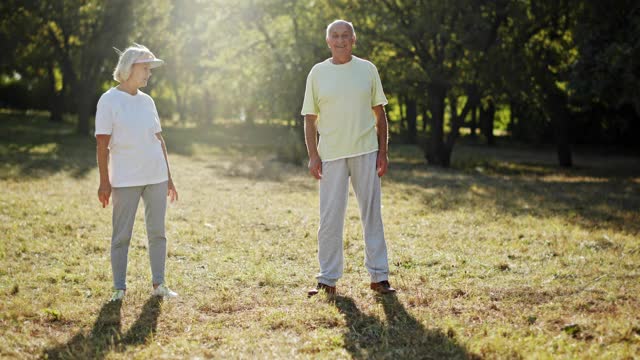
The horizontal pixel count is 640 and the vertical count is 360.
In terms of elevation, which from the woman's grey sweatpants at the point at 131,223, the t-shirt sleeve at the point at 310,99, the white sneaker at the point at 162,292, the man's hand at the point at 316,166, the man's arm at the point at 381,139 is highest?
the t-shirt sleeve at the point at 310,99

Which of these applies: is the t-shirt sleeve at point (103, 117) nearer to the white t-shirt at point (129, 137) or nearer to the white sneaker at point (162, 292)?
the white t-shirt at point (129, 137)

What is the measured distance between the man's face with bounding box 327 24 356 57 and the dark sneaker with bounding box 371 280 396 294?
209 centimetres

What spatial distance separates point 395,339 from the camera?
4691 mm

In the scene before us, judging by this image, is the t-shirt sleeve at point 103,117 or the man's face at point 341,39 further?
the man's face at point 341,39

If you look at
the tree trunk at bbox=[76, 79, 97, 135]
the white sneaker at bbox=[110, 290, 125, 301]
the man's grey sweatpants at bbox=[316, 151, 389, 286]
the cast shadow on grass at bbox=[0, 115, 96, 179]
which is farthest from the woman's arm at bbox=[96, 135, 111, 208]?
the tree trunk at bbox=[76, 79, 97, 135]

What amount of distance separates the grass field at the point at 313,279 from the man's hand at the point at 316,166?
1.12 m

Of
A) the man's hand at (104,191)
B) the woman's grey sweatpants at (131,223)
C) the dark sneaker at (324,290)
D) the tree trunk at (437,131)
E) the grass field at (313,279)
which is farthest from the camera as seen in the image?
the tree trunk at (437,131)

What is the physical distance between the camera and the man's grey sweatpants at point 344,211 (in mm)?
5750

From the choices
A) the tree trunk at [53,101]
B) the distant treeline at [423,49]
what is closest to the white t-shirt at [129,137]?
the distant treeline at [423,49]

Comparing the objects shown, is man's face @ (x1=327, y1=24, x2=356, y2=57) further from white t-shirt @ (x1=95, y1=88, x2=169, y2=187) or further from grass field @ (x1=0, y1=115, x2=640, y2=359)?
grass field @ (x1=0, y1=115, x2=640, y2=359)

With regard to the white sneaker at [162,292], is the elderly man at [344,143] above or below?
above

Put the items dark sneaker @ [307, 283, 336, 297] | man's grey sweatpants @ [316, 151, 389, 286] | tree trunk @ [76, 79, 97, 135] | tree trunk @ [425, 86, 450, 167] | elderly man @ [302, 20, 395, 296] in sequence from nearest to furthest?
1. elderly man @ [302, 20, 395, 296]
2. man's grey sweatpants @ [316, 151, 389, 286]
3. dark sneaker @ [307, 283, 336, 297]
4. tree trunk @ [425, 86, 450, 167]
5. tree trunk @ [76, 79, 97, 135]

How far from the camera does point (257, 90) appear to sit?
88.6 ft

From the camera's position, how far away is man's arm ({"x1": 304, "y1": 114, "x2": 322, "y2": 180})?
18.8ft
